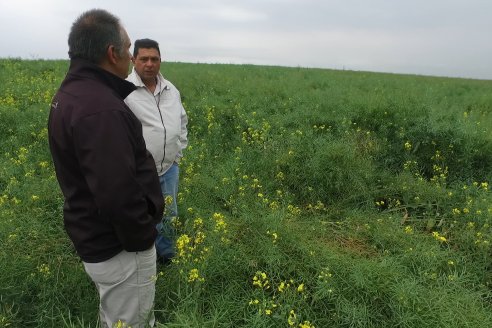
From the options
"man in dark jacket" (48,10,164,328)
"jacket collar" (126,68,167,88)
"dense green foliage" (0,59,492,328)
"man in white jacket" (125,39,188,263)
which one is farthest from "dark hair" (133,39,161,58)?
"dense green foliage" (0,59,492,328)

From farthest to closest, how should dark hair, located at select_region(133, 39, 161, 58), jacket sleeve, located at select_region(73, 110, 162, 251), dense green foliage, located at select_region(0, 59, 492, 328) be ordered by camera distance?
dark hair, located at select_region(133, 39, 161, 58) < dense green foliage, located at select_region(0, 59, 492, 328) < jacket sleeve, located at select_region(73, 110, 162, 251)

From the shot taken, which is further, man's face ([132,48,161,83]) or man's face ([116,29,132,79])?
man's face ([132,48,161,83])

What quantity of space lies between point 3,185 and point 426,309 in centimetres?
469

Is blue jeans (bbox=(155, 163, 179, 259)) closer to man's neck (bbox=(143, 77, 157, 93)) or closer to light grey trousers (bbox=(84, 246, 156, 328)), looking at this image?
man's neck (bbox=(143, 77, 157, 93))

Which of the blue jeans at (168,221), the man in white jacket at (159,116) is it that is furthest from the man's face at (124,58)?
the blue jeans at (168,221)

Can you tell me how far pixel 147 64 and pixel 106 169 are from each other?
1.50 metres

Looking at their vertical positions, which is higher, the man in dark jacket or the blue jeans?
the man in dark jacket

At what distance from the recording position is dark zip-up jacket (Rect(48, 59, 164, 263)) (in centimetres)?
174


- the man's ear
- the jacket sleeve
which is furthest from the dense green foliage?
the man's ear

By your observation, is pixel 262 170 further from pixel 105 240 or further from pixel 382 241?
pixel 105 240

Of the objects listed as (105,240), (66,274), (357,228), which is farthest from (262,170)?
(105,240)

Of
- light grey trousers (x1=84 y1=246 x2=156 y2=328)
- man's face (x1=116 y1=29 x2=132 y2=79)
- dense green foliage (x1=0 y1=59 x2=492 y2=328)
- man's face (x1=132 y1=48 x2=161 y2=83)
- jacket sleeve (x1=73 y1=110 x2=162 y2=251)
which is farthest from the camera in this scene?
man's face (x1=132 y1=48 x2=161 y2=83)

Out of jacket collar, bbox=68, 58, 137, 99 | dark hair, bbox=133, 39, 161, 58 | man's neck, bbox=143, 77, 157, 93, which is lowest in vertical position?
man's neck, bbox=143, 77, 157, 93

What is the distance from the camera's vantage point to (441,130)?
5.06 meters
